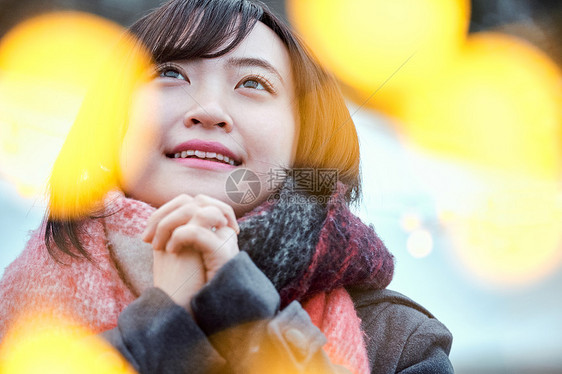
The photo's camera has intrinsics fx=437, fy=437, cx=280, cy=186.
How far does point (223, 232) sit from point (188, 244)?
28mm

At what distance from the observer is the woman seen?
30 cm

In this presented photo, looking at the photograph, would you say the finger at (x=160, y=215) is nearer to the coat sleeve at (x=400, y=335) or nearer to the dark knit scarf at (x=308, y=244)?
the dark knit scarf at (x=308, y=244)

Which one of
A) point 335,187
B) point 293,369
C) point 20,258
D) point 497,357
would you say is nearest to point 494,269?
point 497,357

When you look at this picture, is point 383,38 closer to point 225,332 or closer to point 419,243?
point 419,243

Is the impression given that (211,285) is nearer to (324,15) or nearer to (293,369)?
(293,369)

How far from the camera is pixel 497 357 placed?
46 cm

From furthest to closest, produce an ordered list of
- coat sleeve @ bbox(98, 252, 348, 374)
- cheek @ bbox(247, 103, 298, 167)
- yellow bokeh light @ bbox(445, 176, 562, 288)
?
yellow bokeh light @ bbox(445, 176, 562, 288)
cheek @ bbox(247, 103, 298, 167)
coat sleeve @ bbox(98, 252, 348, 374)

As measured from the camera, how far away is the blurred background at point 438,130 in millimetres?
478

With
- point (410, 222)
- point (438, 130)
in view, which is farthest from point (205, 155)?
point (438, 130)

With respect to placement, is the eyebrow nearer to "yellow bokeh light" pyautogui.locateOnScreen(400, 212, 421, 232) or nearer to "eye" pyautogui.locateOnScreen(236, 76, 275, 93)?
"eye" pyautogui.locateOnScreen(236, 76, 275, 93)

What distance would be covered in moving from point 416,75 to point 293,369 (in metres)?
0.46

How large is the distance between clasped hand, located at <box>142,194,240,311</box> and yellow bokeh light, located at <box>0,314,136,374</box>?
6 centimetres

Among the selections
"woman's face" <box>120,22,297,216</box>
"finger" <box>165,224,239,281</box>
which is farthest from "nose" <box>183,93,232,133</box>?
"finger" <box>165,224,239,281</box>

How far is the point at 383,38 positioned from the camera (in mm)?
591
